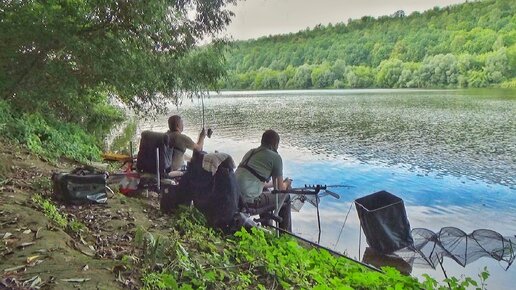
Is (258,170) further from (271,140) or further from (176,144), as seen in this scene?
(176,144)

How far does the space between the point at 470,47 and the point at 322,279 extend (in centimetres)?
10836

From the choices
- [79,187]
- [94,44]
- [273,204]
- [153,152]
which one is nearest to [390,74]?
[94,44]

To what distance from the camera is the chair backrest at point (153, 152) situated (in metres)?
6.80

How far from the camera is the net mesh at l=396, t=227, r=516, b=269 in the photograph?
7.72 m

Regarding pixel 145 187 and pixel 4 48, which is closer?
pixel 145 187

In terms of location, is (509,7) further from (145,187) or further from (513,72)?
(145,187)

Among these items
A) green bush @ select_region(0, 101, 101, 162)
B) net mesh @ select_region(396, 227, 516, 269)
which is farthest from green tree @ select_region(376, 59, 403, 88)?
net mesh @ select_region(396, 227, 516, 269)

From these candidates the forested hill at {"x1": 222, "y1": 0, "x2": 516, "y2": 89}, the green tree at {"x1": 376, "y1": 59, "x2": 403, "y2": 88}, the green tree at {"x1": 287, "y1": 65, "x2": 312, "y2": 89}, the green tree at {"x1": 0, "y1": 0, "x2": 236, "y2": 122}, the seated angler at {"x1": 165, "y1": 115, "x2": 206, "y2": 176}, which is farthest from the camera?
the green tree at {"x1": 287, "y1": 65, "x2": 312, "y2": 89}

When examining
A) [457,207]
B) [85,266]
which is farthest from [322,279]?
[457,207]

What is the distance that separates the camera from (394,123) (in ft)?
114

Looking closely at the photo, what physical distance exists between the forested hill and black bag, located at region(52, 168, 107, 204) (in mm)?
84433

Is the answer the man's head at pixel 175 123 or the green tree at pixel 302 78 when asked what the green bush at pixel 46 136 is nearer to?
the man's head at pixel 175 123

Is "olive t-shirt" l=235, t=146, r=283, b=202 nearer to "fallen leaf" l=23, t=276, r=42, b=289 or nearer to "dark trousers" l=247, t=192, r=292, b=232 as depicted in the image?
"dark trousers" l=247, t=192, r=292, b=232

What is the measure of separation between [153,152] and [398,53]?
110m
